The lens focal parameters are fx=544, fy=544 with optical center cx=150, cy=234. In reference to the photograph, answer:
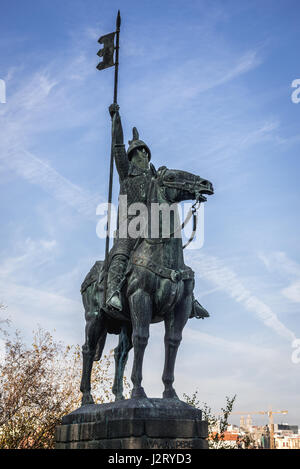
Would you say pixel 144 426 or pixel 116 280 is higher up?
pixel 116 280

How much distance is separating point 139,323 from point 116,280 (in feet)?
2.83

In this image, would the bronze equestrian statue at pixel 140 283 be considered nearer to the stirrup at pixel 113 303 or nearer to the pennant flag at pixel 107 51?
the stirrup at pixel 113 303

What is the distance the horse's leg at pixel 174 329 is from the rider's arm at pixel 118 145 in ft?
8.58

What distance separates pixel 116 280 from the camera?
8.80 m

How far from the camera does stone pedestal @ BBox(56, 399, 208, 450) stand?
739 centimetres

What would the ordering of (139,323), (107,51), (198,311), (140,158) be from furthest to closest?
1. (107,51)
2. (140,158)
3. (198,311)
4. (139,323)

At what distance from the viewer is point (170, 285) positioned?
845 cm

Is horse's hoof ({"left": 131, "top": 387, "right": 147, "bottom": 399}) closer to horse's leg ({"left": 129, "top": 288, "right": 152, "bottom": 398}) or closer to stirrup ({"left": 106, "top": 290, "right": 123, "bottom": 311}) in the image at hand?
horse's leg ({"left": 129, "top": 288, "right": 152, "bottom": 398})

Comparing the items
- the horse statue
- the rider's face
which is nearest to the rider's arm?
the rider's face

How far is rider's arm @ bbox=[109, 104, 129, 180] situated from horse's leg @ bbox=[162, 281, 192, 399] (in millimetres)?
2616

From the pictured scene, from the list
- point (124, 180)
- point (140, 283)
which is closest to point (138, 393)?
point (140, 283)

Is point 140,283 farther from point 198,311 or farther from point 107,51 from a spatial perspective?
point 107,51

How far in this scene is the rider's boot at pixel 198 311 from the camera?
9.34 m
